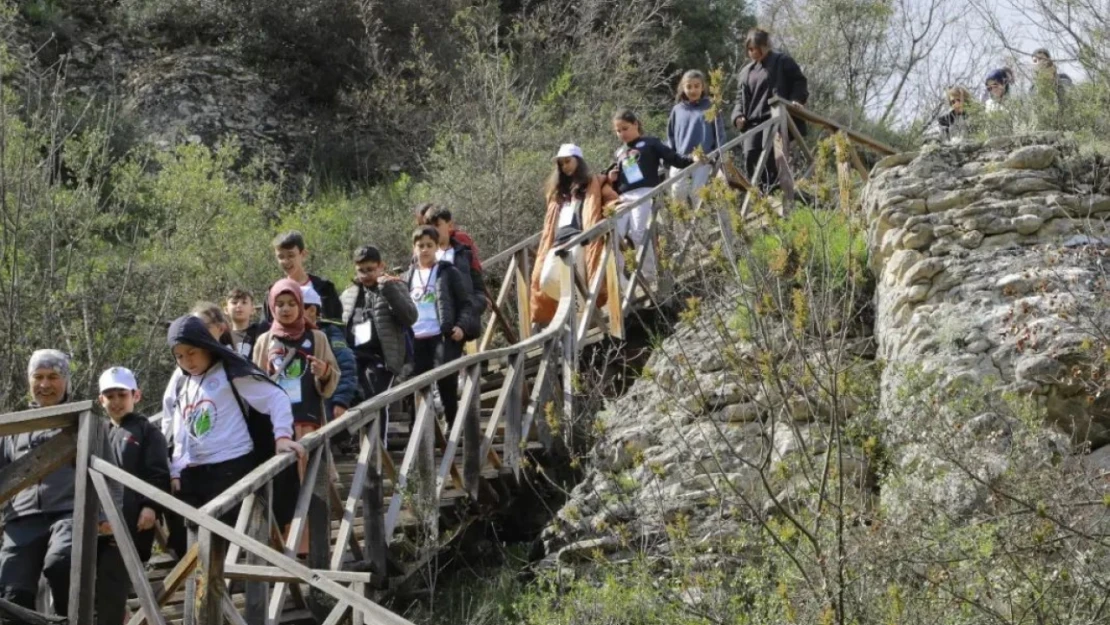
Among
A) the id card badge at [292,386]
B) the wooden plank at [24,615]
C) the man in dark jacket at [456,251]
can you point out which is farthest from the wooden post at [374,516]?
the wooden plank at [24,615]

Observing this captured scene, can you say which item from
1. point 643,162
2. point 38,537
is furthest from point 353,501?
point 643,162

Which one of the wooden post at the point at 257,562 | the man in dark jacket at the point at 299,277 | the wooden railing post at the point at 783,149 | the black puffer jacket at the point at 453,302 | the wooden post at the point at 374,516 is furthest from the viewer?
the wooden railing post at the point at 783,149

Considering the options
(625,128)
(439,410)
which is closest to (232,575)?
(439,410)

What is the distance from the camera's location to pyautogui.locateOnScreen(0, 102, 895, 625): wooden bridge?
206 inches

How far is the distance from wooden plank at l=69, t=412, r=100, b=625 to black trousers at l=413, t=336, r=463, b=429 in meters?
4.01

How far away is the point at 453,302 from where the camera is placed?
948 centimetres

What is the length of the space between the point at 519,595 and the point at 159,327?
205 inches

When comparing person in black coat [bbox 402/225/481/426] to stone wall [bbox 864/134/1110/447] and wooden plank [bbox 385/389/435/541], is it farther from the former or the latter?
stone wall [bbox 864/134/1110/447]

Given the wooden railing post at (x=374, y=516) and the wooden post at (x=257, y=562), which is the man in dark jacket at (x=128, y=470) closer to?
the wooden post at (x=257, y=562)

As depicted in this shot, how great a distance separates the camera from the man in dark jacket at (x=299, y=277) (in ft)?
28.2

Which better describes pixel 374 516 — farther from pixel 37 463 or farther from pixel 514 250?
pixel 514 250

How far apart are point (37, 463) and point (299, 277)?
3.51m

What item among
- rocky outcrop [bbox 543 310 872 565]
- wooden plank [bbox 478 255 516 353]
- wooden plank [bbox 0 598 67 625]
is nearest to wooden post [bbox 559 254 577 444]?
rocky outcrop [bbox 543 310 872 565]

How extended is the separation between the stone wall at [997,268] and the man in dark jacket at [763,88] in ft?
7.46
